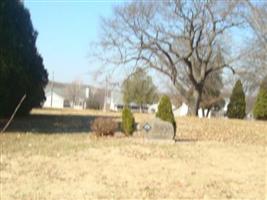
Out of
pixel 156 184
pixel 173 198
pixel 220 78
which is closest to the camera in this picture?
pixel 173 198

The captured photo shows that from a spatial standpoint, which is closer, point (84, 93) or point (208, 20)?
Answer: point (208, 20)

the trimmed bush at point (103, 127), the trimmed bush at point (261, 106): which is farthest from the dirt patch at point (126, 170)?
the trimmed bush at point (261, 106)

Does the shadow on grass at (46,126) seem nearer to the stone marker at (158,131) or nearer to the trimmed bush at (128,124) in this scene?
the trimmed bush at (128,124)

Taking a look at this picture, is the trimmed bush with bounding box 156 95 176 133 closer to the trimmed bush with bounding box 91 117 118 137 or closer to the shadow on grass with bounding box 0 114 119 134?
the trimmed bush with bounding box 91 117 118 137

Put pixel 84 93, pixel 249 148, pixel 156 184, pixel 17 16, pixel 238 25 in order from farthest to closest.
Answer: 1. pixel 84 93
2. pixel 238 25
3. pixel 17 16
4. pixel 249 148
5. pixel 156 184

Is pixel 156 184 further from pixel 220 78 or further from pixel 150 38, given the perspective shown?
pixel 220 78

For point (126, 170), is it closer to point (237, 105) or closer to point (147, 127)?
point (147, 127)

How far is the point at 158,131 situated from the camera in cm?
1606

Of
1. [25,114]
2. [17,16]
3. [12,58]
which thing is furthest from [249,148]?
[25,114]

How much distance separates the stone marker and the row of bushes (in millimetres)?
→ 1135

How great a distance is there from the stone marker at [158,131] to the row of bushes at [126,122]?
113 cm

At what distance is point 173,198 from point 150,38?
33416mm

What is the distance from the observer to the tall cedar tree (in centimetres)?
2100

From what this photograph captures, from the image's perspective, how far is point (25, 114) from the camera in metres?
27.8
